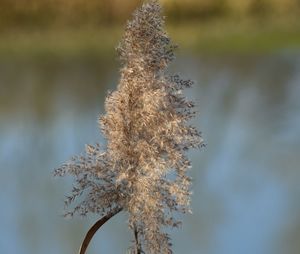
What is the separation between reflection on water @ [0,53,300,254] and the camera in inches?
106

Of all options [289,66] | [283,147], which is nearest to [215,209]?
[283,147]

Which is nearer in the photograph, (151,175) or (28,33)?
(151,175)

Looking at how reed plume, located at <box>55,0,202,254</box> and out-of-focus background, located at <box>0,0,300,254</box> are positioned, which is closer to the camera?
reed plume, located at <box>55,0,202,254</box>

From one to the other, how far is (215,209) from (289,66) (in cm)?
142

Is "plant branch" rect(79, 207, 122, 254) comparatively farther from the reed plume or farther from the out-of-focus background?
the out-of-focus background

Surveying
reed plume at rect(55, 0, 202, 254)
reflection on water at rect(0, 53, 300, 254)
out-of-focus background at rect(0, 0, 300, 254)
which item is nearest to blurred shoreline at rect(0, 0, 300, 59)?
out-of-focus background at rect(0, 0, 300, 254)

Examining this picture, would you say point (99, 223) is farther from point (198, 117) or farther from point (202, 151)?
point (198, 117)

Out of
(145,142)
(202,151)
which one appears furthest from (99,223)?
(202,151)

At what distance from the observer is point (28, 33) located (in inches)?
151

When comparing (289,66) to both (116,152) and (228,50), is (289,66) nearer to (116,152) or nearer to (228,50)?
(228,50)

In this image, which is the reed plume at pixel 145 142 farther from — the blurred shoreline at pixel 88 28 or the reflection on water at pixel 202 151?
the blurred shoreline at pixel 88 28

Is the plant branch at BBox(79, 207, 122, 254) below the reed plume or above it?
below

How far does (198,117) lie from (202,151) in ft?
0.81

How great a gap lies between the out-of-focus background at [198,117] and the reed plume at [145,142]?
1.58ft
